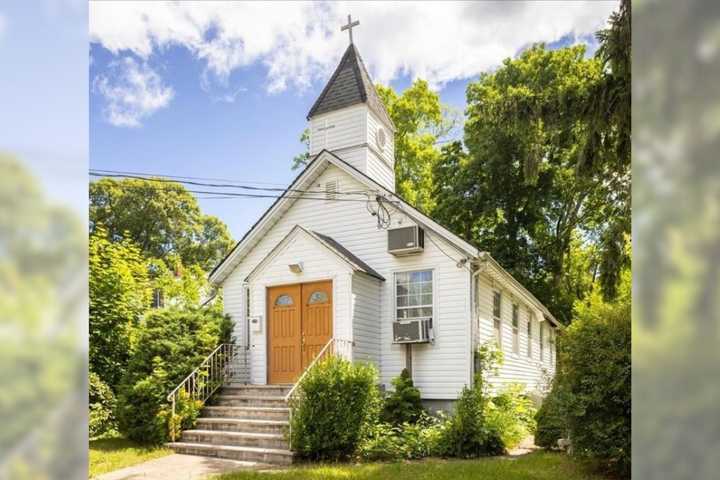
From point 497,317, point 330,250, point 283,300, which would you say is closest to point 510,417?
point 497,317

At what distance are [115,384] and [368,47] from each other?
13.3 metres

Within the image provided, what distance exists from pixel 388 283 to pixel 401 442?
3481 millimetres

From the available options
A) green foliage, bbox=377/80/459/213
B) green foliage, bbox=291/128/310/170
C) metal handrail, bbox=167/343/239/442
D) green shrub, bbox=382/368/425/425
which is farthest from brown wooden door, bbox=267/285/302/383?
green foliage, bbox=291/128/310/170

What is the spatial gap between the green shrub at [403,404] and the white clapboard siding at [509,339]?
1565 millimetres

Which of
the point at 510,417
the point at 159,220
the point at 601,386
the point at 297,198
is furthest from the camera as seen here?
the point at 159,220

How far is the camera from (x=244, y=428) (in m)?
9.07

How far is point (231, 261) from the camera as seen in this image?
488 inches

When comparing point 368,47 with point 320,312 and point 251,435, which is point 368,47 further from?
point 251,435

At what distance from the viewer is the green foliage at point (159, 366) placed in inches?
359

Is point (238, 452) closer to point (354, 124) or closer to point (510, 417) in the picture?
point (510, 417)

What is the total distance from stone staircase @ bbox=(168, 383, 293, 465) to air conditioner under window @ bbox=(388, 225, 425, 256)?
3376mm

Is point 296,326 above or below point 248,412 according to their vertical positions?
above

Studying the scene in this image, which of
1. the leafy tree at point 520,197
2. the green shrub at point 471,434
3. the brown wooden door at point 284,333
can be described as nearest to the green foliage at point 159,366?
the brown wooden door at point 284,333

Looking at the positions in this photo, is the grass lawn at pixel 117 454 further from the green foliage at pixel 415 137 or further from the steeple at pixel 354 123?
the green foliage at pixel 415 137
